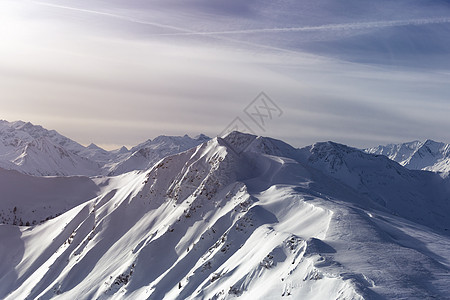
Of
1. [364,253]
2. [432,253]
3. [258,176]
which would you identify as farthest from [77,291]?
[432,253]

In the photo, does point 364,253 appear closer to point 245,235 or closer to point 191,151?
point 245,235

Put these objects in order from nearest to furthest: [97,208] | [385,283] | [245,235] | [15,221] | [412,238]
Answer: [385,283]
[412,238]
[245,235]
[97,208]
[15,221]

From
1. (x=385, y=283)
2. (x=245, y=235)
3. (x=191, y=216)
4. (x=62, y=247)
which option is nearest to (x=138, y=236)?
(x=191, y=216)

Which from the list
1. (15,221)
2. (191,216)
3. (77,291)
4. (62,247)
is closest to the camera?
(77,291)

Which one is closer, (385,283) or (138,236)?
(385,283)

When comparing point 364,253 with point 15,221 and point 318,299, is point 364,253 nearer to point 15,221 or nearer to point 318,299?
point 318,299

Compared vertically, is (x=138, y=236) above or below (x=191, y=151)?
below

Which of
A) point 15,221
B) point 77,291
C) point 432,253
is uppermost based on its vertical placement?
point 432,253
